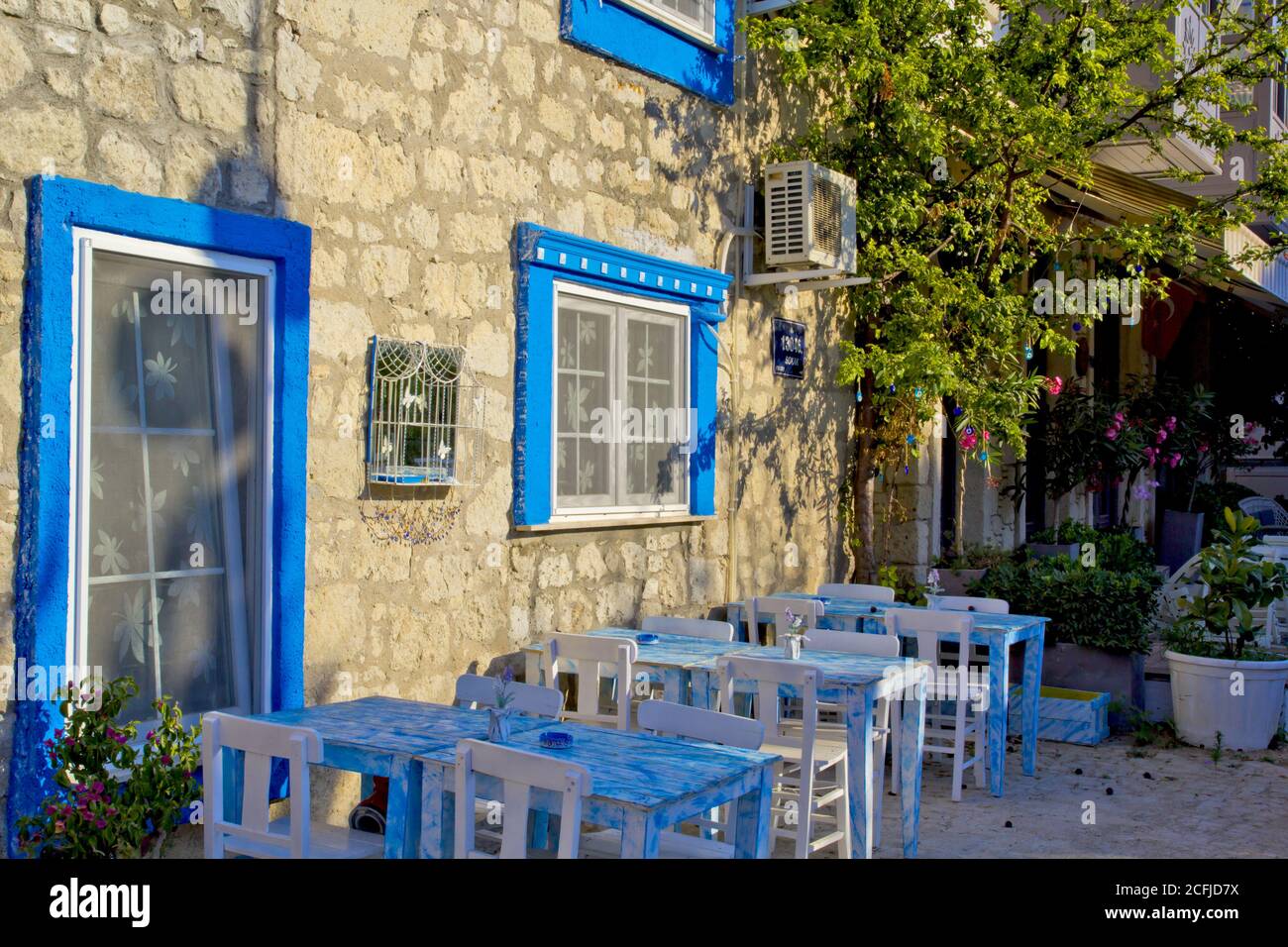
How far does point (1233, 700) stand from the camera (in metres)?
7.04

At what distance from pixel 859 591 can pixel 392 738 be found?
4.01 metres

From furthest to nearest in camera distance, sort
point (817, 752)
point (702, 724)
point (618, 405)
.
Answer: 1. point (618, 405)
2. point (817, 752)
3. point (702, 724)

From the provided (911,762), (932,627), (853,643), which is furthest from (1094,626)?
(911,762)

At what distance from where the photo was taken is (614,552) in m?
6.31

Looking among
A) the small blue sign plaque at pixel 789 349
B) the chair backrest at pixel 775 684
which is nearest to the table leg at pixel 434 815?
the chair backrest at pixel 775 684

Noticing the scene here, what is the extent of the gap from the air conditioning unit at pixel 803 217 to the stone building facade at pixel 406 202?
0.21m

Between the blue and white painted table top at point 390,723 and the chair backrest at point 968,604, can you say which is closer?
the blue and white painted table top at point 390,723

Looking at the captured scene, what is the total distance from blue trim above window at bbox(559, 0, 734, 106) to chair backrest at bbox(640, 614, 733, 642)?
2729mm

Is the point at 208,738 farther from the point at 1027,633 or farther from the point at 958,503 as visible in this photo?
the point at 958,503

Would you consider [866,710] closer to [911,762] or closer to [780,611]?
[911,762]

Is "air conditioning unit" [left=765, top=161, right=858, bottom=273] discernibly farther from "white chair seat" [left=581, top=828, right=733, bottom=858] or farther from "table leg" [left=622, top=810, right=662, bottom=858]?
"table leg" [left=622, top=810, right=662, bottom=858]

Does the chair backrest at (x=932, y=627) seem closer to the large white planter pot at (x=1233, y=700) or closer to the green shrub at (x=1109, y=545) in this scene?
the large white planter pot at (x=1233, y=700)

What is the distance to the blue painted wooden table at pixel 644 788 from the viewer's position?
10.1 feet
